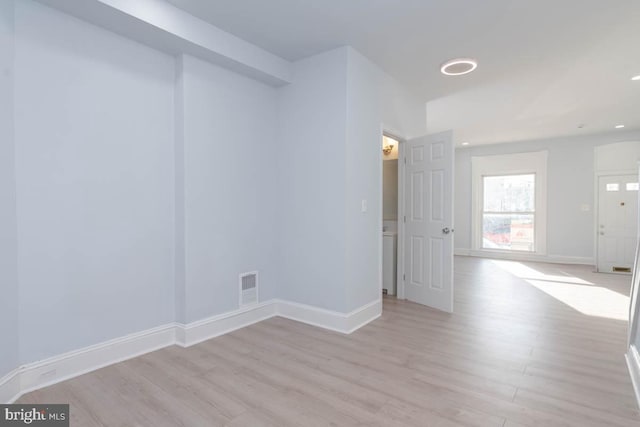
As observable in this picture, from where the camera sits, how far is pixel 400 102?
164 inches

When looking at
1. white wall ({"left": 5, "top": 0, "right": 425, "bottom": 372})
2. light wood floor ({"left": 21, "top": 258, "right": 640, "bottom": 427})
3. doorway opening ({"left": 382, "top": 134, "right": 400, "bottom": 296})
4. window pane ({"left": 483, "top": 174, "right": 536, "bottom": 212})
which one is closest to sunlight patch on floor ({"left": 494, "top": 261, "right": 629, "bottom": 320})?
light wood floor ({"left": 21, "top": 258, "right": 640, "bottom": 427})

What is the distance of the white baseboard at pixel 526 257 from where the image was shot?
23.3 ft

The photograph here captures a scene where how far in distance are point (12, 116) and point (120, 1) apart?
1043 millimetres

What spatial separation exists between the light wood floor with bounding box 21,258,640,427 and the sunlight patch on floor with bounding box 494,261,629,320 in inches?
17.7

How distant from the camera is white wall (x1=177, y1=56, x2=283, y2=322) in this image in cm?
293

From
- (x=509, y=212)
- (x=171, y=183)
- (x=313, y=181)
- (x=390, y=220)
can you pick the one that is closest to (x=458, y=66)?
(x=313, y=181)

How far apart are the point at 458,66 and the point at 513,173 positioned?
5.30 meters

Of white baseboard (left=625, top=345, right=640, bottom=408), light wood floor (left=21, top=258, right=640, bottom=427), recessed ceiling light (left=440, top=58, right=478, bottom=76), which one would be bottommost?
light wood floor (left=21, top=258, right=640, bottom=427)

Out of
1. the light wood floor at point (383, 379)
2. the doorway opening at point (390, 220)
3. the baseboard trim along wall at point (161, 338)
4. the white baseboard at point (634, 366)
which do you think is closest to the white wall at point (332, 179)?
the baseboard trim along wall at point (161, 338)

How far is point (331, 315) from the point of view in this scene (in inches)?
129

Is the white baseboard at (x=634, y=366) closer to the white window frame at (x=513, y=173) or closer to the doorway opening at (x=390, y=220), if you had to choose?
the doorway opening at (x=390, y=220)

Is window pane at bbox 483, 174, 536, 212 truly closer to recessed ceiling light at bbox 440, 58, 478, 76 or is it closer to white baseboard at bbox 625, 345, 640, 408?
recessed ceiling light at bbox 440, 58, 478, 76

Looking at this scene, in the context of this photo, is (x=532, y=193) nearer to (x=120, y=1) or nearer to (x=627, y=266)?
(x=627, y=266)

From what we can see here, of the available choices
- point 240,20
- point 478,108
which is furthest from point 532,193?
point 240,20
